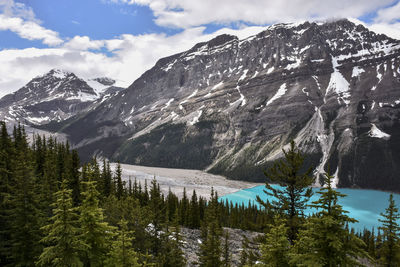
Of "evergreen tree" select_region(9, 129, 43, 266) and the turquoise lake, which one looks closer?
"evergreen tree" select_region(9, 129, 43, 266)

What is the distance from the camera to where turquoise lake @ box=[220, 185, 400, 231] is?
117688mm

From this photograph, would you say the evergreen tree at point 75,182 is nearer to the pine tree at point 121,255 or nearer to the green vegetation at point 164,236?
the green vegetation at point 164,236

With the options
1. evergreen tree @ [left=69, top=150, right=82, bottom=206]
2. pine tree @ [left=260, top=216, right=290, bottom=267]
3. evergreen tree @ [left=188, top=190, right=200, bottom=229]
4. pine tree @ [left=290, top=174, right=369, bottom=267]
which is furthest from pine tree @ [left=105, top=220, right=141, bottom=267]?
evergreen tree @ [left=188, top=190, right=200, bottom=229]

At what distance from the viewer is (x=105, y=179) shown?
61156 mm

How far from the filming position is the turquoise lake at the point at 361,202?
118 metres

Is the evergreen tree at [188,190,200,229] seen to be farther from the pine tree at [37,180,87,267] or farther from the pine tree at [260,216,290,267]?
the pine tree at [260,216,290,267]

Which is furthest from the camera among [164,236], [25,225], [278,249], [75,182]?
[75,182]

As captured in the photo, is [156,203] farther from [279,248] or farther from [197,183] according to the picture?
[197,183]

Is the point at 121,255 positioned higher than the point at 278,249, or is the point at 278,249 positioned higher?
the point at 278,249

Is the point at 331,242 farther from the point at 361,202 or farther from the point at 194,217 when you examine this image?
the point at 361,202

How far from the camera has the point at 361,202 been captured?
145125 mm

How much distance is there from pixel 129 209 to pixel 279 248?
2914 cm

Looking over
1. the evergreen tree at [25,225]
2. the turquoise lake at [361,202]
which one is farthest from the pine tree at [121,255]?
the turquoise lake at [361,202]

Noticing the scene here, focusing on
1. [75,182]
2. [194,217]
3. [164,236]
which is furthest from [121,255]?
[194,217]
